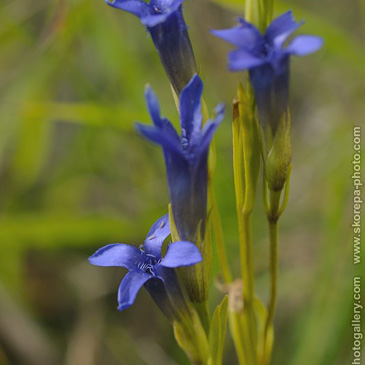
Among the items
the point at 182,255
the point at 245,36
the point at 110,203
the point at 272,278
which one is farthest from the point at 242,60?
the point at 110,203

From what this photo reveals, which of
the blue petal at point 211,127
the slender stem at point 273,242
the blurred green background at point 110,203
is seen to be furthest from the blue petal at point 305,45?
the blurred green background at point 110,203

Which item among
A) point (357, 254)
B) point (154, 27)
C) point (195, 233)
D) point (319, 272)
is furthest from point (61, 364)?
point (154, 27)

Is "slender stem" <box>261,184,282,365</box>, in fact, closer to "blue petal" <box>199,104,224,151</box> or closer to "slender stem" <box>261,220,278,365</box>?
"slender stem" <box>261,220,278,365</box>

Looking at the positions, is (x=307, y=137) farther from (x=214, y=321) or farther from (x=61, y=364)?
(x=214, y=321)

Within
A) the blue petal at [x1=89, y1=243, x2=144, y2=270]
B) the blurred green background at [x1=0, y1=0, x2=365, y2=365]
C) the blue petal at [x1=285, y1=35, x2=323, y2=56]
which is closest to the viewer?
the blue petal at [x1=285, y1=35, x2=323, y2=56]

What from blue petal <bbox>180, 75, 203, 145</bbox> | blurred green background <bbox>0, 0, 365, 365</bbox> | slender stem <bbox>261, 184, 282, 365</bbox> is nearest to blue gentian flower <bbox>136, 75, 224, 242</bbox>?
blue petal <bbox>180, 75, 203, 145</bbox>

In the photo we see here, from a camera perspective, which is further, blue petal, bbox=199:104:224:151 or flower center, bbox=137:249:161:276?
flower center, bbox=137:249:161:276

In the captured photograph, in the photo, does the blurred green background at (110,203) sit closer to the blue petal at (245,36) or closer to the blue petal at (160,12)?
the blue petal at (160,12)
